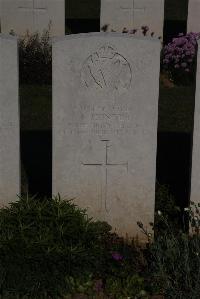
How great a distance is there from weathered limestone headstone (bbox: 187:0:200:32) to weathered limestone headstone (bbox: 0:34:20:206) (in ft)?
23.1

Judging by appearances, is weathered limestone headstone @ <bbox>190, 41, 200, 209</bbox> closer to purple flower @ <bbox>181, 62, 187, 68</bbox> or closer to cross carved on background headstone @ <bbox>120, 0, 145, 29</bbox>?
purple flower @ <bbox>181, 62, 187, 68</bbox>

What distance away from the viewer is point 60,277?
201 inches

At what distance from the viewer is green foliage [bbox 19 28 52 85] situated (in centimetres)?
1101

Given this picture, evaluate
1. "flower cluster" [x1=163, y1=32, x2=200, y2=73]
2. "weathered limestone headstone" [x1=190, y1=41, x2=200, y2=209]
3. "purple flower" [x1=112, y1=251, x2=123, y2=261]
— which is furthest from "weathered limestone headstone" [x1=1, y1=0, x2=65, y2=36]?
"purple flower" [x1=112, y1=251, x2=123, y2=261]

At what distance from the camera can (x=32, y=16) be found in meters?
12.0

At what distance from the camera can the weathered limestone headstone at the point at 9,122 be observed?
5.49 m

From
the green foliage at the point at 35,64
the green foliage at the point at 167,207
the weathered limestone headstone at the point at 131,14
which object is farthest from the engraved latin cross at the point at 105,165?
the weathered limestone headstone at the point at 131,14

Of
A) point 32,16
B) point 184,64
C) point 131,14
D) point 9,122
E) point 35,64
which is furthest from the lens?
point 131,14

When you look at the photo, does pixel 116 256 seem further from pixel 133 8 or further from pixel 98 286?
pixel 133 8

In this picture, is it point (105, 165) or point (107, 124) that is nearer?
point (107, 124)

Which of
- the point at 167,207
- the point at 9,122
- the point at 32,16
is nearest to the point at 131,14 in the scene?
the point at 32,16

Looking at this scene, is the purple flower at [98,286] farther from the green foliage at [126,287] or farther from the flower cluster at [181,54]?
the flower cluster at [181,54]

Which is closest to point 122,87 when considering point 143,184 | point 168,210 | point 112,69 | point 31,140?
point 112,69

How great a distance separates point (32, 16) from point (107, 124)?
6.72 metres
